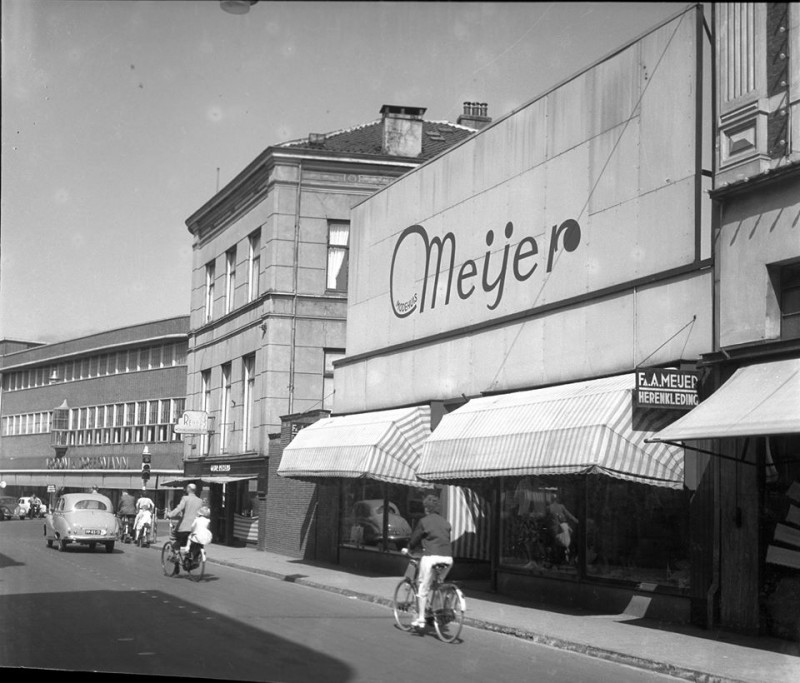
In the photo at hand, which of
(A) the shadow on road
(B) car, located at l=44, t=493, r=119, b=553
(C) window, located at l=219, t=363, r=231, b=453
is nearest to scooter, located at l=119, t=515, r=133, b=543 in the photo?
(C) window, located at l=219, t=363, r=231, b=453

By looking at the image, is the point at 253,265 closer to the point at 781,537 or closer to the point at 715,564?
the point at 715,564

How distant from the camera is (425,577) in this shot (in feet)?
45.9

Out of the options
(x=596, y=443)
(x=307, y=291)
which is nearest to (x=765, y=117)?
(x=596, y=443)

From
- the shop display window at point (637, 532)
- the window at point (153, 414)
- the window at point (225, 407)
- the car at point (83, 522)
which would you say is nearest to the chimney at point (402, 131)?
the window at point (225, 407)

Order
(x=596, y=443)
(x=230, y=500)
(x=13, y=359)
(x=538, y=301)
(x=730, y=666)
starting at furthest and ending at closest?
(x=13, y=359) < (x=230, y=500) < (x=538, y=301) < (x=596, y=443) < (x=730, y=666)

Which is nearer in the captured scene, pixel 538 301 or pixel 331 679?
pixel 331 679

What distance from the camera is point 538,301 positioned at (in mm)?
19031

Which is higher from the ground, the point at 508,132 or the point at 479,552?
the point at 508,132

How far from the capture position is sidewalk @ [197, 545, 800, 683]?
443 inches

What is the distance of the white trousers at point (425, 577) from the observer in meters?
13.9

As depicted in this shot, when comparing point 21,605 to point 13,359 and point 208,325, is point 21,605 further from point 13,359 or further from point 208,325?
point 13,359

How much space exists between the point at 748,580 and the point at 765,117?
5.98m

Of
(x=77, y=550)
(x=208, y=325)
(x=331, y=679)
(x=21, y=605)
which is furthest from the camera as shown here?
(x=208, y=325)

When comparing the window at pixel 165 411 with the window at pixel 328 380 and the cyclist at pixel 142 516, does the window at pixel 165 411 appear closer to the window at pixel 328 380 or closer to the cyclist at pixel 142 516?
the cyclist at pixel 142 516
